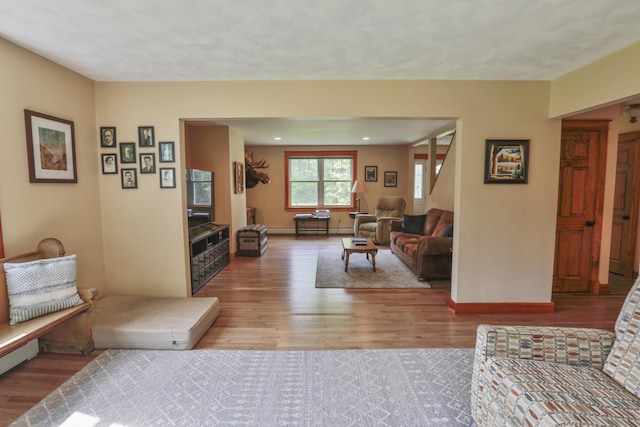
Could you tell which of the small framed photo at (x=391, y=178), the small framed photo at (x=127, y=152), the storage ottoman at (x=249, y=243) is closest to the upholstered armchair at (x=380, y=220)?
the small framed photo at (x=391, y=178)

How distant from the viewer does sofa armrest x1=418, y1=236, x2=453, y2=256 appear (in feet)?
14.2

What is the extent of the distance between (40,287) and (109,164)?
4.89ft

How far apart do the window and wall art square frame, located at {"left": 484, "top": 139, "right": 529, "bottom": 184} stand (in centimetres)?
541

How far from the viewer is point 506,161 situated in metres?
3.29

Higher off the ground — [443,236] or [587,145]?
[587,145]

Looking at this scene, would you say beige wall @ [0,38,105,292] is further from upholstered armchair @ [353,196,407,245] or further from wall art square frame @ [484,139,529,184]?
upholstered armchair @ [353,196,407,245]

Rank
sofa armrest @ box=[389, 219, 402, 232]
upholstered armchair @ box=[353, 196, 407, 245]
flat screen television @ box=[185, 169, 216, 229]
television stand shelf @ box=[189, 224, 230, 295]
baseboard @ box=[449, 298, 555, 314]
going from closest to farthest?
baseboard @ box=[449, 298, 555, 314] → television stand shelf @ box=[189, 224, 230, 295] → flat screen television @ box=[185, 169, 216, 229] → sofa armrest @ box=[389, 219, 402, 232] → upholstered armchair @ box=[353, 196, 407, 245]

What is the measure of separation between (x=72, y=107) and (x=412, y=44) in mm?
3191

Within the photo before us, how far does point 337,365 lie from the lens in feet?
8.01

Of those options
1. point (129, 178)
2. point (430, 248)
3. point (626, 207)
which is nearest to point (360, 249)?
point (430, 248)

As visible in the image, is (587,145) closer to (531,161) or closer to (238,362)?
(531,161)

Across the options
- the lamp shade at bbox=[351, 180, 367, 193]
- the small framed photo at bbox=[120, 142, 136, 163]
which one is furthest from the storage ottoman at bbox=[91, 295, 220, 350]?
the lamp shade at bbox=[351, 180, 367, 193]

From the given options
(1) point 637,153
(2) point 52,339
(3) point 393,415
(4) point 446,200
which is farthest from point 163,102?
(1) point 637,153

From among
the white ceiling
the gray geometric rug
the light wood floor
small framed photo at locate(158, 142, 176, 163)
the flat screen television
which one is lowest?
the light wood floor
